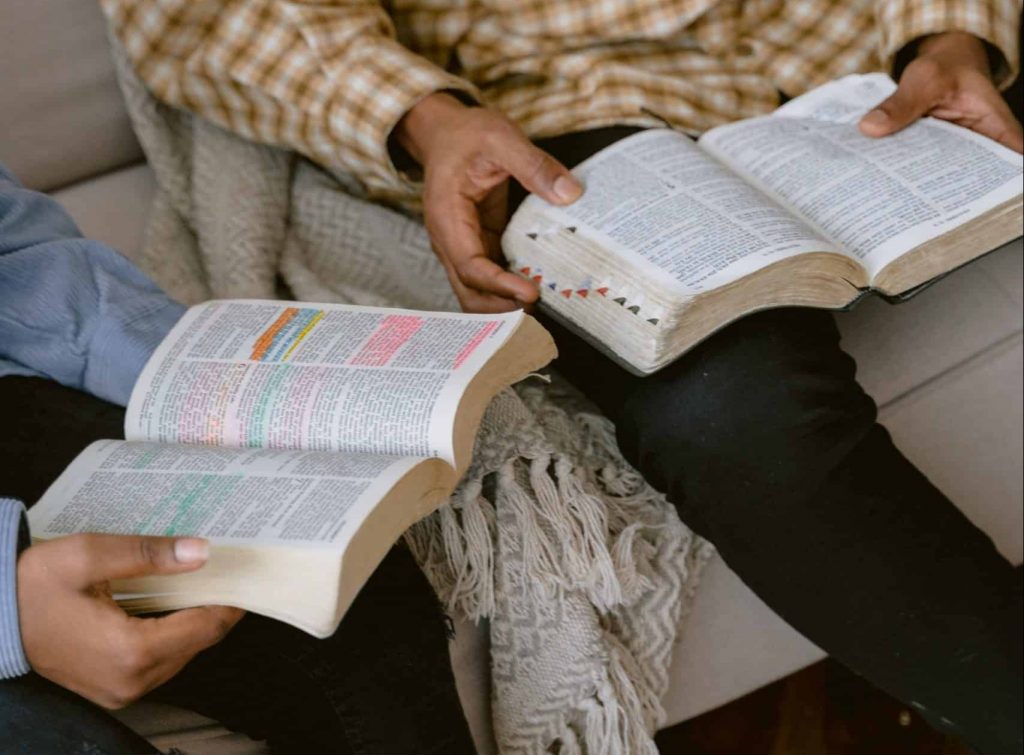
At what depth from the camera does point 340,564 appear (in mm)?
506

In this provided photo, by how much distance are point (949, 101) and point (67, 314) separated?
2.29 ft

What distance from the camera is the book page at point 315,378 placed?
1.98 ft

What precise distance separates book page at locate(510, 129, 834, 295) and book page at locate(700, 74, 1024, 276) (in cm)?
4

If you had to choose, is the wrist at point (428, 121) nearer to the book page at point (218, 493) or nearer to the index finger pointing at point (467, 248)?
the index finger pointing at point (467, 248)

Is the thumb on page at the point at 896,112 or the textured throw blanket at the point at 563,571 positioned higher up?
the thumb on page at the point at 896,112

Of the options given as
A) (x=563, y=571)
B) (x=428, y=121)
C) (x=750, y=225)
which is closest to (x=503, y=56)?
(x=428, y=121)

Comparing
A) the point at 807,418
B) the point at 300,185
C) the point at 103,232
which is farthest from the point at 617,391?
the point at 103,232

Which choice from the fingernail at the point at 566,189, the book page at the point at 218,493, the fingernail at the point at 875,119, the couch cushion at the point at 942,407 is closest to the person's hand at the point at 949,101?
the fingernail at the point at 875,119

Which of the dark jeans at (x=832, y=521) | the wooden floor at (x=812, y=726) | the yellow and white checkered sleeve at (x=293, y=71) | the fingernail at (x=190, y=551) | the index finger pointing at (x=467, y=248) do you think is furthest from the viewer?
the wooden floor at (x=812, y=726)

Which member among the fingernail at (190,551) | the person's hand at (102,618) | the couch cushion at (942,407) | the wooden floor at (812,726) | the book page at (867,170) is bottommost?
the wooden floor at (812,726)

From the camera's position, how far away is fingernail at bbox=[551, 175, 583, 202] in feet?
2.55

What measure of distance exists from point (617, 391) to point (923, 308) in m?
0.32

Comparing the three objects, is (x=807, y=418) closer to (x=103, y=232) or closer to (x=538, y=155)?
(x=538, y=155)

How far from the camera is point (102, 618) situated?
53cm
